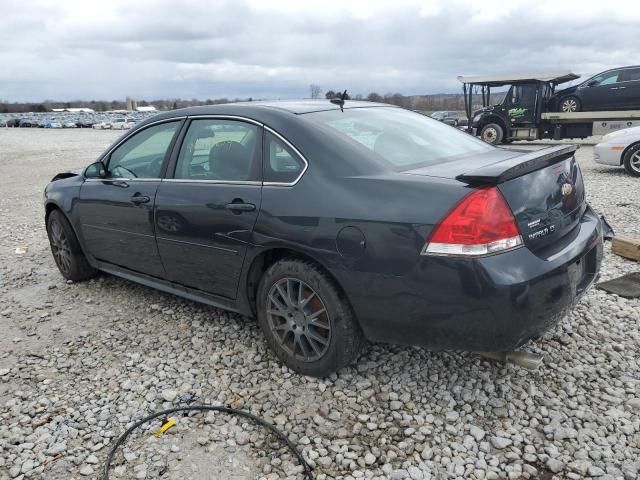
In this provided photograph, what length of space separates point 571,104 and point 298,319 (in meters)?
18.4

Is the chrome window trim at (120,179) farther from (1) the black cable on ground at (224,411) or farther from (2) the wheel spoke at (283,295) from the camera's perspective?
(1) the black cable on ground at (224,411)

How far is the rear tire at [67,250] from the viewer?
4.90 m

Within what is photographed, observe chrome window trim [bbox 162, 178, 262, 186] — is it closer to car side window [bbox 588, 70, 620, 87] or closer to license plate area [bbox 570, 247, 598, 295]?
license plate area [bbox 570, 247, 598, 295]

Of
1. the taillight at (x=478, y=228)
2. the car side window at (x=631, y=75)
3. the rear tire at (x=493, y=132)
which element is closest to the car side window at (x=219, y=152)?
the taillight at (x=478, y=228)

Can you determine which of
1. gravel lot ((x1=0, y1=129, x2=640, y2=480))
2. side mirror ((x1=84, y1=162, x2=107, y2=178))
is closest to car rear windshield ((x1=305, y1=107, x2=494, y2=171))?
gravel lot ((x1=0, y1=129, x2=640, y2=480))

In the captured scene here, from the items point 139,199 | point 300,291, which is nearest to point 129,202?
point 139,199

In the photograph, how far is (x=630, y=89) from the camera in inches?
696

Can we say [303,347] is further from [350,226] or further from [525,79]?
[525,79]

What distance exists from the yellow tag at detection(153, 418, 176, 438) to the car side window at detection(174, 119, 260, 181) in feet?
4.76

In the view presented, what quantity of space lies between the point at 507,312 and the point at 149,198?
2572mm

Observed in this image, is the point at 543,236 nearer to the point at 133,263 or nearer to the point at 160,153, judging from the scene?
the point at 160,153

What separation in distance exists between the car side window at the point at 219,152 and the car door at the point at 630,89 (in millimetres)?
18095

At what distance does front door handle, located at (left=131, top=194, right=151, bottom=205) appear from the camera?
3.88 m

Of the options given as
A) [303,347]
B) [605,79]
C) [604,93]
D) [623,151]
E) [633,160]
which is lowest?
[303,347]
